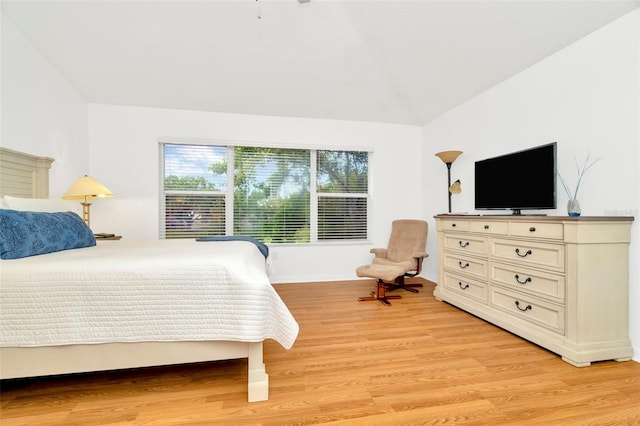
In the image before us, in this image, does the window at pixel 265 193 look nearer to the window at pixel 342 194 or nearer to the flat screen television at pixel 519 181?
the window at pixel 342 194

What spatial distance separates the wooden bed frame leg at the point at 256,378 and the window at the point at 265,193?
109 inches

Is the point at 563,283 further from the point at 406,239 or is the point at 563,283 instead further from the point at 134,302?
the point at 134,302

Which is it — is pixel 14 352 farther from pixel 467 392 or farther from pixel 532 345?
pixel 532 345

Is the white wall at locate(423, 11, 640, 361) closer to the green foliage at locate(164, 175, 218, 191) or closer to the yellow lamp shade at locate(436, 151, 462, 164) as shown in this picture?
the yellow lamp shade at locate(436, 151, 462, 164)

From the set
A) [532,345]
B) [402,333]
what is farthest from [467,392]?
[532,345]

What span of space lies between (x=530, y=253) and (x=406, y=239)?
1.82 m

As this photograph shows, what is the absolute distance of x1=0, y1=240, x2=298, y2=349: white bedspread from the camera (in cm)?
143

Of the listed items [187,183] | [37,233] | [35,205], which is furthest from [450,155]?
[35,205]

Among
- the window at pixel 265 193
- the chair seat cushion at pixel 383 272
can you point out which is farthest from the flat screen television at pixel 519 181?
the window at pixel 265 193

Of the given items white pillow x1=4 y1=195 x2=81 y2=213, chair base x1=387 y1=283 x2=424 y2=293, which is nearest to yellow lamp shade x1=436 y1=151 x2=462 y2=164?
chair base x1=387 y1=283 x2=424 y2=293

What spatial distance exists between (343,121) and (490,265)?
283 cm

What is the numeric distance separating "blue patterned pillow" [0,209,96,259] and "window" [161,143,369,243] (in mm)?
1680

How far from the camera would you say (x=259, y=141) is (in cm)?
421

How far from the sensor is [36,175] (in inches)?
115
